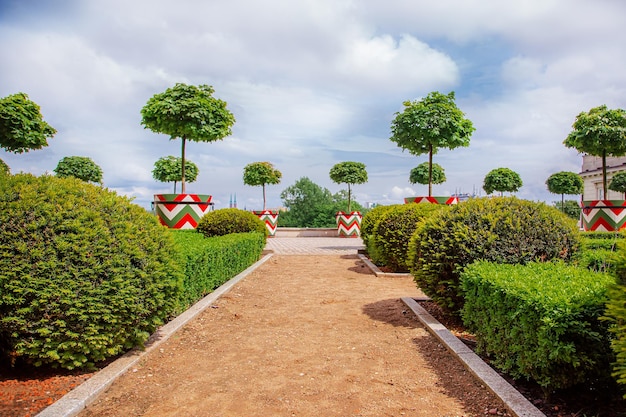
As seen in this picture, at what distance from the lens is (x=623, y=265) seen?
234 cm

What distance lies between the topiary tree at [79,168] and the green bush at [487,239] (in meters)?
29.5

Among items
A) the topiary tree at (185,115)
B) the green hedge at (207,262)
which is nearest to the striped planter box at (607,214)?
the green hedge at (207,262)

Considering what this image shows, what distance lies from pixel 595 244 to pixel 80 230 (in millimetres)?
9456

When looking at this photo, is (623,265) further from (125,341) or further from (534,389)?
(125,341)

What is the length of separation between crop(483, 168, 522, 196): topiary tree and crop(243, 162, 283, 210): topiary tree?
1747 centimetres

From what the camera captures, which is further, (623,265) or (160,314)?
(160,314)

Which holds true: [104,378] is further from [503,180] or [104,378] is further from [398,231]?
[503,180]

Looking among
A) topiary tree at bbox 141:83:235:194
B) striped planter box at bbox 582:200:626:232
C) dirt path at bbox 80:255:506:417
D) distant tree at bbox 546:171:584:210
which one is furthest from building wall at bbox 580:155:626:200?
dirt path at bbox 80:255:506:417

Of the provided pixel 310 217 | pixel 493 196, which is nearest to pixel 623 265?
pixel 493 196

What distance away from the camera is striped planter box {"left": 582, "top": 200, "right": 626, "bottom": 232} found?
15789mm

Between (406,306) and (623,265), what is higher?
(623,265)

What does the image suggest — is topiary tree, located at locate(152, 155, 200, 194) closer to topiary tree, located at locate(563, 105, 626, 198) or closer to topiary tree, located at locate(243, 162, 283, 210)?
topiary tree, located at locate(243, 162, 283, 210)

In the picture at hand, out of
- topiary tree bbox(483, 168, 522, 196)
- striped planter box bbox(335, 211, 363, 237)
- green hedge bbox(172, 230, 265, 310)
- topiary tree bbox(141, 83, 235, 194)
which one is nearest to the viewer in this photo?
green hedge bbox(172, 230, 265, 310)

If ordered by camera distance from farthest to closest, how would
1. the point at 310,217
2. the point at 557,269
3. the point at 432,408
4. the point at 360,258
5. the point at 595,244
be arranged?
1. the point at 310,217
2. the point at 360,258
3. the point at 595,244
4. the point at 557,269
5. the point at 432,408
